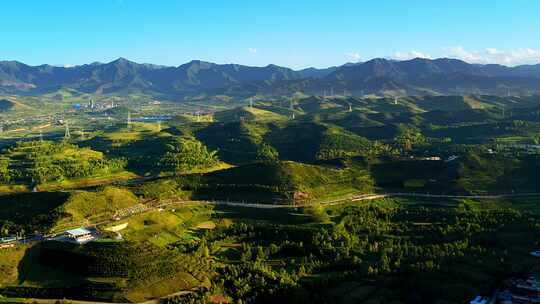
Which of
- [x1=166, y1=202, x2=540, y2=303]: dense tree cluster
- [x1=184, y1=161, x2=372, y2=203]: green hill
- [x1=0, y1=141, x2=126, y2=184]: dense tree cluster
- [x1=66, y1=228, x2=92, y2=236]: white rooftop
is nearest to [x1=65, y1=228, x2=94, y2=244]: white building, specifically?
[x1=66, y1=228, x2=92, y2=236]: white rooftop

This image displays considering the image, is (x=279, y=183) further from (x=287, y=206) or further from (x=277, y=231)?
(x=277, y=231)

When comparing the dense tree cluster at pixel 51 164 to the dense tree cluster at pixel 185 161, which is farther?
the dense tree cluster at pixel 185 161

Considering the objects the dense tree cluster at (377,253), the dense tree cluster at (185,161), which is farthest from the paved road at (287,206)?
the dense tree cluster at (185,161)

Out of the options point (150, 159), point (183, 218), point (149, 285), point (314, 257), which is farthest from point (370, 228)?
point (150, 159)

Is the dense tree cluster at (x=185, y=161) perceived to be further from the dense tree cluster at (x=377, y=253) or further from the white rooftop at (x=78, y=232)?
the white rooftop at (x=78, y=232)

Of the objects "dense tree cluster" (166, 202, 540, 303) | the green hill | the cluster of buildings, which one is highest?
the green hill

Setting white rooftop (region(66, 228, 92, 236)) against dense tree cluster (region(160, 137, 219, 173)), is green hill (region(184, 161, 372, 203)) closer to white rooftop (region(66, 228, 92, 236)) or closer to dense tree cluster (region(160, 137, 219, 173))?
dense tree cluster (region(160, 137, 219, 173))

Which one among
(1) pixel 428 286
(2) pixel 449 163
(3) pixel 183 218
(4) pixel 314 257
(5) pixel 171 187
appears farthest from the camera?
(2) pixel 449 163

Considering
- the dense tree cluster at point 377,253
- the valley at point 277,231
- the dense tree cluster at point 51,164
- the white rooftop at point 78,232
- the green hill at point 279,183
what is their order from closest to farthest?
the dense tree cluster at point 377,253 < the valley at point 277,231 < the white rooftop at point 78,232 < the green hill at point 279,183 < the dense tree cluster at point 51,164

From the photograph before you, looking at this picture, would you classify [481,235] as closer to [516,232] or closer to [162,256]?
[516,232]

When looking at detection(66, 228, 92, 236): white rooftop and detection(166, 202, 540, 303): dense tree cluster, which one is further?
detection(66, 228, 92, 236): white rooftop

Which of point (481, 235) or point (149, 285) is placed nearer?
point (149, 285)
